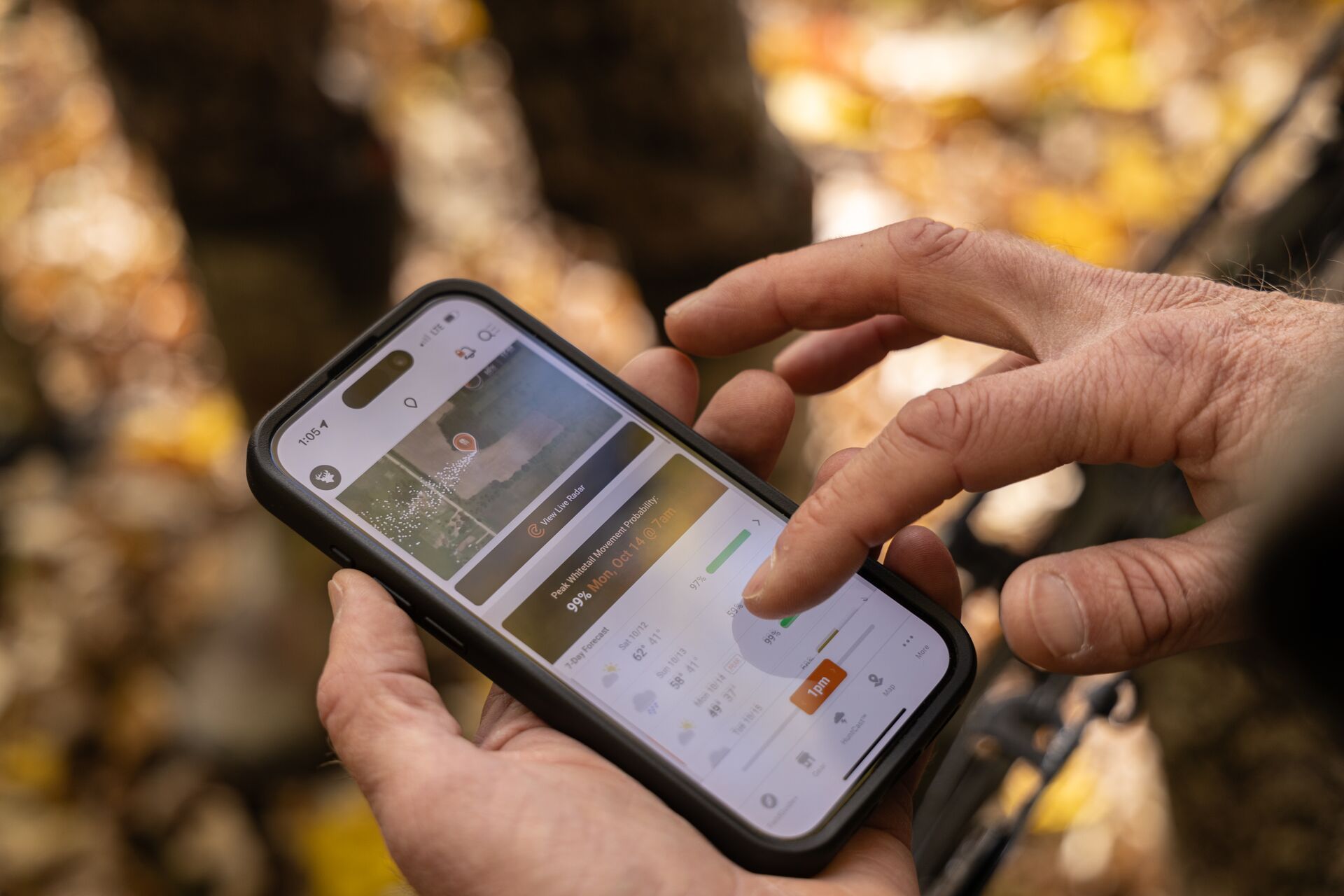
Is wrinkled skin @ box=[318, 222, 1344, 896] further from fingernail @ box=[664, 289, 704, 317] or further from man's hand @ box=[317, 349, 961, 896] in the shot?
fingernail @ box=[664, 289, 704, 317]

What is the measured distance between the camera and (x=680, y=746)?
805 mm

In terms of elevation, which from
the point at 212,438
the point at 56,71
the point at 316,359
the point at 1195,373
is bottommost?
the point at 212,438

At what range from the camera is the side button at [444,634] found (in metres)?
0.84

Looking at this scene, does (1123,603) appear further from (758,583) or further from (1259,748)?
(1259,748)

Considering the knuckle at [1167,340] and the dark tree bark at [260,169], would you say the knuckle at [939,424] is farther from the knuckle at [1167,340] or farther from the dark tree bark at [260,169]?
the dark tree bark at [260,169]

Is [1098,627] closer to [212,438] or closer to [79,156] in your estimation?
[212,438]

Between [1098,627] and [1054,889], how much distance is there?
3.57 feet

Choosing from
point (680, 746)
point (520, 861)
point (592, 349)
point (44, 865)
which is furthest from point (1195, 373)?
point (44, 865)

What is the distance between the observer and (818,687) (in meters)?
0.85

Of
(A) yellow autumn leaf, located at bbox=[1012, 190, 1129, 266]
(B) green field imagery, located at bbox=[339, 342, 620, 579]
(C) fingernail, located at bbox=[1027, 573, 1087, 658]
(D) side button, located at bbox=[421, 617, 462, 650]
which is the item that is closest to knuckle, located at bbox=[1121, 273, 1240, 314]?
(C) fingernail, located at bbox=[1027, 573, 1087, 658]

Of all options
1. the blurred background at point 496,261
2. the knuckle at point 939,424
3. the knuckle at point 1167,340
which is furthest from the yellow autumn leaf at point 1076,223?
the knuckle at point 939,424

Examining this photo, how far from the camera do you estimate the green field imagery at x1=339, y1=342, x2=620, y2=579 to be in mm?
870

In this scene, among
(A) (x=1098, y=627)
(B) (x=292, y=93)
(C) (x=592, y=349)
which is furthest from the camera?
(C) (x=592, y=349)

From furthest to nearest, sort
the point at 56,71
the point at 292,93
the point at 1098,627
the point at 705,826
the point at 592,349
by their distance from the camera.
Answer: the point at 56,71 < the point at 592,349 < the point at 292,93 < the point at 705,826 < the point at 1098,627
